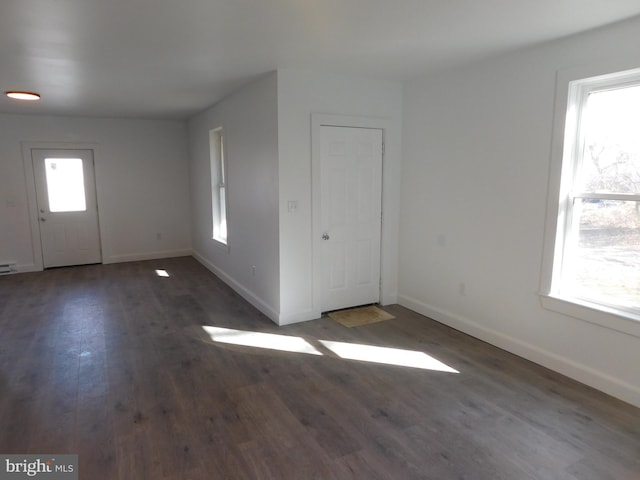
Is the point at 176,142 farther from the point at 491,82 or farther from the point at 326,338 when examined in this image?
the point at 491,82

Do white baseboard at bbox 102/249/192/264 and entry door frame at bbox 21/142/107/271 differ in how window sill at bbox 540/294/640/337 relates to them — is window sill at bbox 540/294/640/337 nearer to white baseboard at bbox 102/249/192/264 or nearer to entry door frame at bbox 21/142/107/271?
white baseboard at bbox 102/249/192/264

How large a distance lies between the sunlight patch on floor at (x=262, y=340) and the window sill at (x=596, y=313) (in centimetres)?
191

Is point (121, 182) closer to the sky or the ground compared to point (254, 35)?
closer to the ground

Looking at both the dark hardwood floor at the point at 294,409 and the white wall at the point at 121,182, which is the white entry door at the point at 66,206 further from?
the dark hardwood floor at the point at 294,409

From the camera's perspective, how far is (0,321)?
14.0 ft

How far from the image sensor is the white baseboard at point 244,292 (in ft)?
14.0

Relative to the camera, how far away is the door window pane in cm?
654

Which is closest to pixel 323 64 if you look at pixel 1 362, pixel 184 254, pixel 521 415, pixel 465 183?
pixel 465 183

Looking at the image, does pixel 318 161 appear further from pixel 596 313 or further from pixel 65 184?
pixel 65 184

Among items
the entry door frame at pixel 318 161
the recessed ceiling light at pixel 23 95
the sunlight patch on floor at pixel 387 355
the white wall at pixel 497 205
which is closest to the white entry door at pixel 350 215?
the entry door frame at pixel 318 161

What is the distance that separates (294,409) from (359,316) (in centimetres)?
182

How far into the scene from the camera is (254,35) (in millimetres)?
2797

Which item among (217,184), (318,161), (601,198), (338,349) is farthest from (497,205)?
(217,184)

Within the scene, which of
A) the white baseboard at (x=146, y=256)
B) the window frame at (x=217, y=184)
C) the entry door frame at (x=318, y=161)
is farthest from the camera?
the white baseboard at (x=146, y=256)
